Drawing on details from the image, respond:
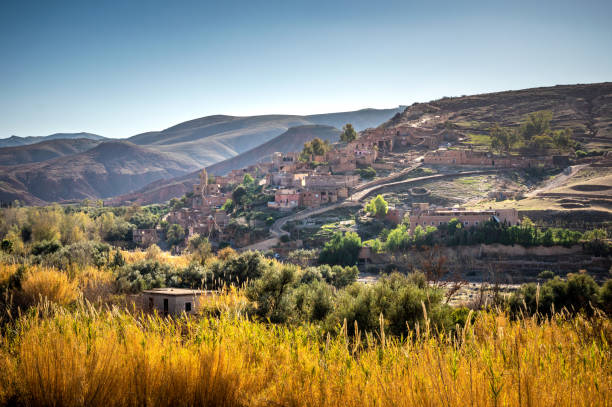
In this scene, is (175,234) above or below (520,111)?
below

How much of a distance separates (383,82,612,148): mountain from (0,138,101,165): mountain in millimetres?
91267

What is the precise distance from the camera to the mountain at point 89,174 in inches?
3492

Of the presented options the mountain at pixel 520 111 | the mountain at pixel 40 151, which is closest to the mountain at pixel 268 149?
the mountain at pixel 520 111

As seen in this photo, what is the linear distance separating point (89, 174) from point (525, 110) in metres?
Answer: 84.4

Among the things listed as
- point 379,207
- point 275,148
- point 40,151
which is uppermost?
point 40,151

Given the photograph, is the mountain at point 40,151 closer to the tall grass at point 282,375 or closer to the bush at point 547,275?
the bush at point 547,275

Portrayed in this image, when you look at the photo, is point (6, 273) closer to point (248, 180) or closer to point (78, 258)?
point (78, 258)

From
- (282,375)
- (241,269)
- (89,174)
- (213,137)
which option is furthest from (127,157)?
(282,375)

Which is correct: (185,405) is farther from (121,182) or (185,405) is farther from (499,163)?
(121,182)

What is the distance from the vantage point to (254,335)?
365 centimetres

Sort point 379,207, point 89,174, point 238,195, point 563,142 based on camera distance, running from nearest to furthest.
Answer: point 379,207, point 238,195, point 563,142, point 89,174

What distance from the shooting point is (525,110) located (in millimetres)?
64562

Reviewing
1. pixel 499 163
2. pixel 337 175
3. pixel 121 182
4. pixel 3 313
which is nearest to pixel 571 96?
pixel 499 163

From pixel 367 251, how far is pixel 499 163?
20.1m
